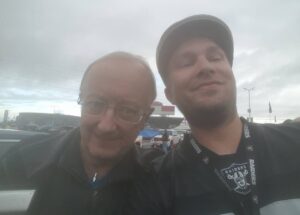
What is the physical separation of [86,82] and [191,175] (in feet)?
3.25

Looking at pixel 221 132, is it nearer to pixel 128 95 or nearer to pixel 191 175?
pixel 191 175

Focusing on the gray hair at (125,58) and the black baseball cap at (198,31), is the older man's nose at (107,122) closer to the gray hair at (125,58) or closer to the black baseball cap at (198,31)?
the gray hair at (125,58)

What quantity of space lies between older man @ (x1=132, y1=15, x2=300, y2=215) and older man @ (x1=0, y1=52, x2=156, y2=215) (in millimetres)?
258

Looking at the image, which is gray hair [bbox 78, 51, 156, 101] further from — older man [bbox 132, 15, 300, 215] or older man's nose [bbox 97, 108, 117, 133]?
older man's nose [bbox 97, 108, 117, 133]

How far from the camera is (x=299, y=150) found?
1.74 metres

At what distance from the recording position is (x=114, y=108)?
1.83 m

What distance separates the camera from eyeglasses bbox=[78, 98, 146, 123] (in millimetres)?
1832

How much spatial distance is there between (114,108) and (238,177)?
0.92 meters

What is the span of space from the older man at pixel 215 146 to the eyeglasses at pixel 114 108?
1.14ft

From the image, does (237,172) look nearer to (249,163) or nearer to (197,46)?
(249,163)

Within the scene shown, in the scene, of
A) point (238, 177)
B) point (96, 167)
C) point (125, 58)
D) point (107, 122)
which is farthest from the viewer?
point (125, 58)

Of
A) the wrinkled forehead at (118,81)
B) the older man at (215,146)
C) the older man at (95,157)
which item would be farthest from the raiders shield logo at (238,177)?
the wrinkled forehead at (118,81)

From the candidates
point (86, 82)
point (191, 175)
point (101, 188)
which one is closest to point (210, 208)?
point (191, 175)

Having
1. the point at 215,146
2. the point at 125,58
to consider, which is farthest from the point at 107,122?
the point at 215,146
